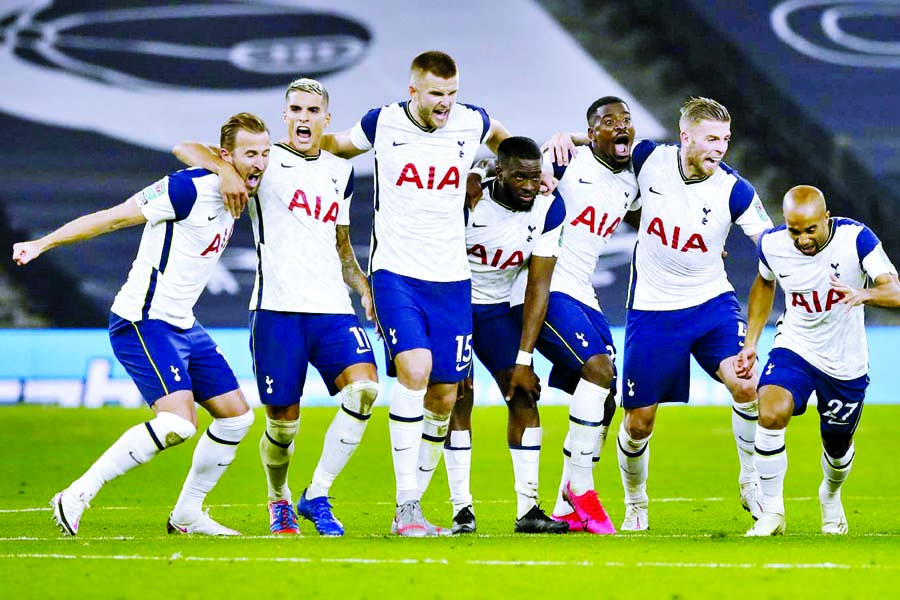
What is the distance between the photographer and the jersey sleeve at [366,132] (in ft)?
26.6

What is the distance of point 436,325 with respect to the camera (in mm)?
7883

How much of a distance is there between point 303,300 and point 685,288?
2.48m

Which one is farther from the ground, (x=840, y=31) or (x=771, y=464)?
(x=840, y=31)

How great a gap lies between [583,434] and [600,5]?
17210mm

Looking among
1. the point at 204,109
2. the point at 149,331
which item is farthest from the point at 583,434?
the point at 204,109

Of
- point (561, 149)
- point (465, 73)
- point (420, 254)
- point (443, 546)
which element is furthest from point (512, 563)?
point (465, 73)

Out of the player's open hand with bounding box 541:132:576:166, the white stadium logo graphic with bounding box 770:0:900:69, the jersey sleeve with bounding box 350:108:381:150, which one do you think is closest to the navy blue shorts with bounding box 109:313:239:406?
the jersey sleeve with bounding box 350:108:381:150

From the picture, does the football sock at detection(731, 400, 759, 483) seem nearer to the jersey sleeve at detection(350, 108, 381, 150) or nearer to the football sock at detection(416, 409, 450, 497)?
the football sock at detection(416, 409, 450, 497)

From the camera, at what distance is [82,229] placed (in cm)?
757

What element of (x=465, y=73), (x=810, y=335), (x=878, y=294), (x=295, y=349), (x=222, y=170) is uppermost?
(x=465, y=73)

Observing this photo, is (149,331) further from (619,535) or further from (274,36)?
(274,36)

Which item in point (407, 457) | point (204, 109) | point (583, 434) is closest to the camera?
point (407, 457)

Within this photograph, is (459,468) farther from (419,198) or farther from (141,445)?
(141,445)

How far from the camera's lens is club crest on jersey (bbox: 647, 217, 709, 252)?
874cm
